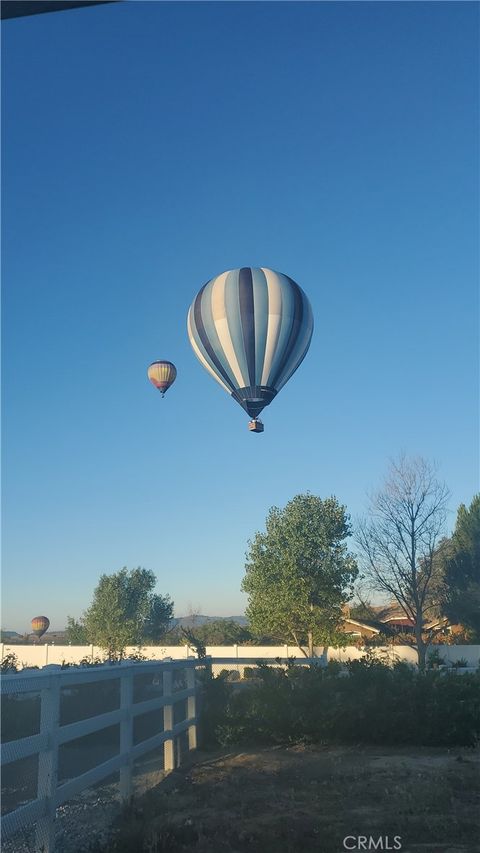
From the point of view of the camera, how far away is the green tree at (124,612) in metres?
55.9

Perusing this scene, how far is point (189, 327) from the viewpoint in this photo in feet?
76.5

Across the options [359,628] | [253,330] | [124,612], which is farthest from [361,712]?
[124,612]

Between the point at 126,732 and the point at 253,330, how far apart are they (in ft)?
47.4

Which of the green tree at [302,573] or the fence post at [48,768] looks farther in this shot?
the green tree at [302,573]

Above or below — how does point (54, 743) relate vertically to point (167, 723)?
above

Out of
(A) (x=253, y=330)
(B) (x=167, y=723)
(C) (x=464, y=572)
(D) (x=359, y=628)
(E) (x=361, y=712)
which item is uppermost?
(A) (x=253, y=330)

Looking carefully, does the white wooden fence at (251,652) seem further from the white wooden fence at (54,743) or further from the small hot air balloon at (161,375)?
the white wooden fence at (54,743)

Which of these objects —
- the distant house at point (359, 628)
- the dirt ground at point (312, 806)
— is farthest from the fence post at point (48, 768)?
the distant house at point (359, 628)

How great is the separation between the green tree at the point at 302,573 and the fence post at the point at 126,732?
3035cm

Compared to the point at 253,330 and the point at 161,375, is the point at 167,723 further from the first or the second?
the point at 161,375

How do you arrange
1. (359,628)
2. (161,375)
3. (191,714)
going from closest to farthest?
(191,714) < (161,375) < (359,628)

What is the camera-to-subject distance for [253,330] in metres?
21.6

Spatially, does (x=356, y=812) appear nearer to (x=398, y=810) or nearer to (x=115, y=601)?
(x=398, y=810)

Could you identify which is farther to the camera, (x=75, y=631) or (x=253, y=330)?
(x=75, y=631)
